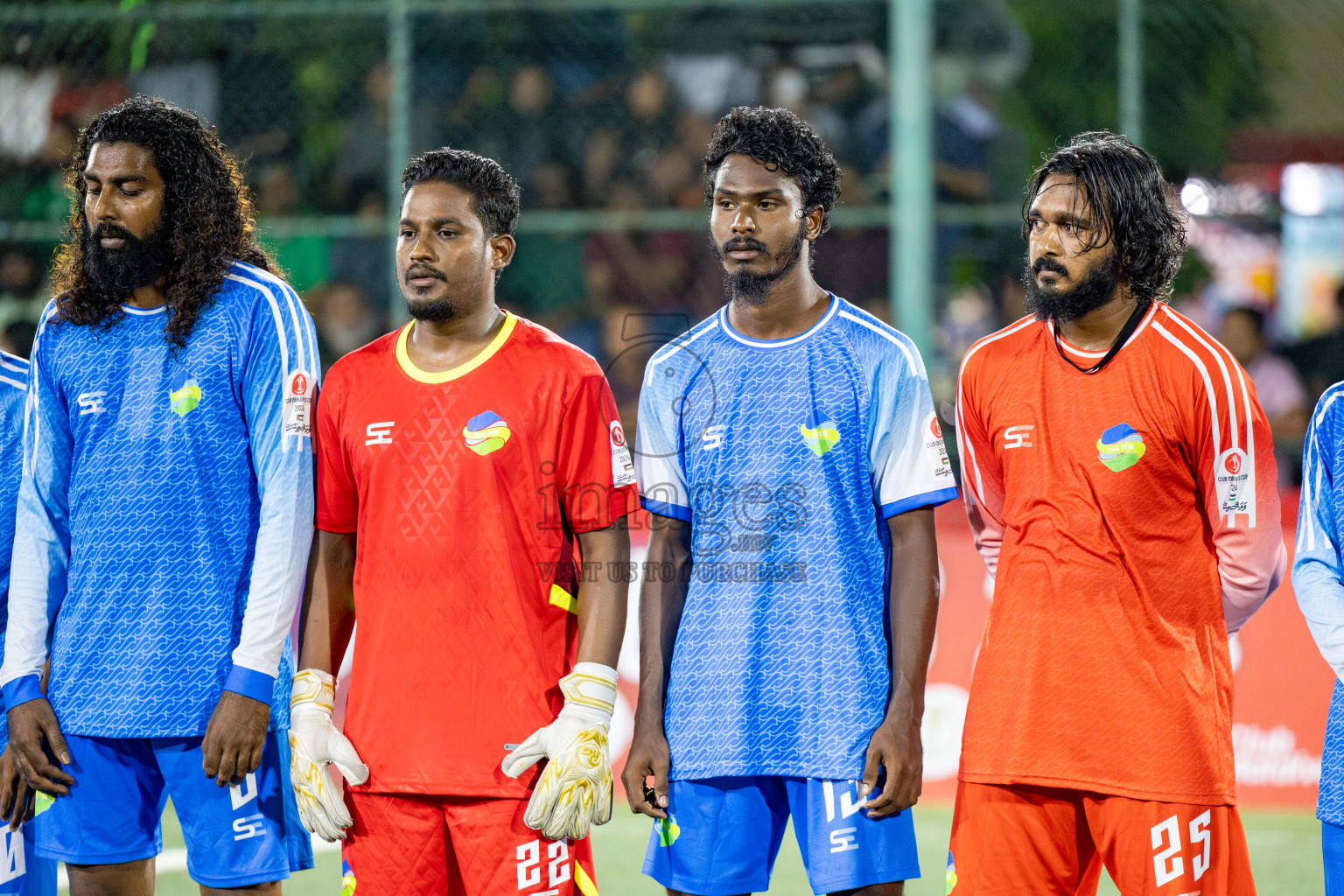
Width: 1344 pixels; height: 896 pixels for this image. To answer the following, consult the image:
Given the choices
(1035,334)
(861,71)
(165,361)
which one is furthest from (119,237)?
(861,71)

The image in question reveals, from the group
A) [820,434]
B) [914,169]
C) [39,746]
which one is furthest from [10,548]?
[914,169]

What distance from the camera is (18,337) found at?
742 centimetres

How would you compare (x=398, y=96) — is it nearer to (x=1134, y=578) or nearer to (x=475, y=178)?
(x=475, y=178)

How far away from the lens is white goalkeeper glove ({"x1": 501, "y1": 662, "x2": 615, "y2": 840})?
133 inches

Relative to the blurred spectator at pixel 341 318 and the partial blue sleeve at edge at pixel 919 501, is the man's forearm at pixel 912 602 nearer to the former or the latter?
the partial blue sleeve at edge at pixel 919 501

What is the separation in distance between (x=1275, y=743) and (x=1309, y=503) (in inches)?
136

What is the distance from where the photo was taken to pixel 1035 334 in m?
3.78

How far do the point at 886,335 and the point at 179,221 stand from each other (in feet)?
6.02

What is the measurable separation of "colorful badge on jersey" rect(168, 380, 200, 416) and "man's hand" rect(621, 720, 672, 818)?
1.37m

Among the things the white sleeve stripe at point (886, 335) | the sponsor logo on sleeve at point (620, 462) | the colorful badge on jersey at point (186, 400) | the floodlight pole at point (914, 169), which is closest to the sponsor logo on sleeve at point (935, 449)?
the white sleeve stripe at point (886, 335)

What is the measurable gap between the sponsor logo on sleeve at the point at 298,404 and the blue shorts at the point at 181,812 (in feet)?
2.48

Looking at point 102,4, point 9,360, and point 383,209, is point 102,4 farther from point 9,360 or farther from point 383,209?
point 9,360

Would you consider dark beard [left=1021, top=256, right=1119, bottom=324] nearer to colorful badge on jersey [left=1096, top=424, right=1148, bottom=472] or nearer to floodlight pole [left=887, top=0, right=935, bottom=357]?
colorful badge on jersey [left=1096, top=424, right=1148, bottom=472]

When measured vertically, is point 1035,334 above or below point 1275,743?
above
